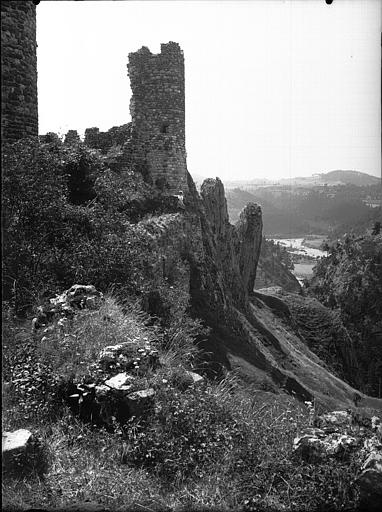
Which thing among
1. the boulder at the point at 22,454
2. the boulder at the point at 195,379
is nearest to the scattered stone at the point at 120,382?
the boulder at the point at 195,379

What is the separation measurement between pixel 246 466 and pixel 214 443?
45cm

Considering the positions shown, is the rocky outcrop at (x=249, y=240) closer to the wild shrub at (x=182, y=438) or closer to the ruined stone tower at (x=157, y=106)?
the ruined stone tower at (x=157, y=106)

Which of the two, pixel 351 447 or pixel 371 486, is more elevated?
pixel 351 447

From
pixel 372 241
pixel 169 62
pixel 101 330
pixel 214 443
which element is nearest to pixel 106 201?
pixel 101 330

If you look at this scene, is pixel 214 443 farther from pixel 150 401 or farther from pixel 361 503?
pixel 361 503

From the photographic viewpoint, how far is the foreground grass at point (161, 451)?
6.13 meters

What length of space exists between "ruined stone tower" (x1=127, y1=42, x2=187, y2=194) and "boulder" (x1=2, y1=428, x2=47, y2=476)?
17336 millimetres

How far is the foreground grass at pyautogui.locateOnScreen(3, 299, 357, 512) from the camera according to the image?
241 inches

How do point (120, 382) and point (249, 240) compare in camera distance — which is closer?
point (120, 382)

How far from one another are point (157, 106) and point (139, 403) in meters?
17.4

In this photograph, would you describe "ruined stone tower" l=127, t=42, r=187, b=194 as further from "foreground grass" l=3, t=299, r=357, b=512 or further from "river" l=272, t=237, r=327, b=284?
"river" l=272, t=237, r=327, b=284

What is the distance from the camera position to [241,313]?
37375 millimetres

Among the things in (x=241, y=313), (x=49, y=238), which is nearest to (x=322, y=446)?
(x=49, y=238)

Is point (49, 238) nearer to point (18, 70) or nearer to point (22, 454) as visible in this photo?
point (18, 70)
